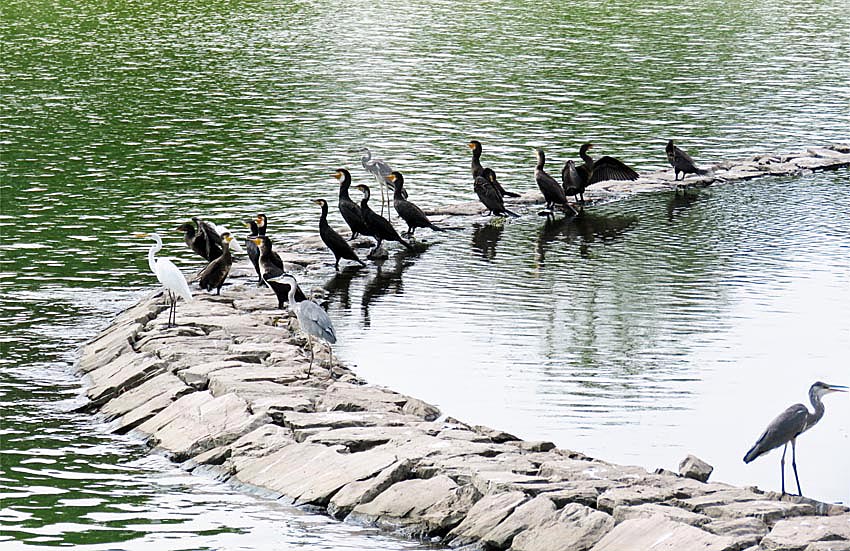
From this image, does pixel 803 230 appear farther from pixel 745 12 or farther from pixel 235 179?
pixel 745 12

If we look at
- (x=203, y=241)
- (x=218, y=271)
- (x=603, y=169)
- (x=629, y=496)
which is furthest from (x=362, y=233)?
(x=629, y=496)

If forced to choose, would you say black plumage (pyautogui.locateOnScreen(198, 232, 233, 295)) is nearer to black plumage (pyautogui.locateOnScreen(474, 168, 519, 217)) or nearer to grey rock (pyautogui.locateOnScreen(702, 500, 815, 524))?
black plumage (pyautogui.locateOnScreen(474, 168, 519, 217))

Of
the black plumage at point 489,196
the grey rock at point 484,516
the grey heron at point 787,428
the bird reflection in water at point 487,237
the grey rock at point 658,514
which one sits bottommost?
the grey rock at point 484,516

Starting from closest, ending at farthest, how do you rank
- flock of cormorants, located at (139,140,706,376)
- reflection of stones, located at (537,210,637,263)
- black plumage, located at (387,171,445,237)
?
flock of cormorants, located at (139,140,706,376), black plumage, located at (387,171,445,237), reflection of stones, located at (537,210,637,263)

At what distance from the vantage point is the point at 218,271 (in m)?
20.3

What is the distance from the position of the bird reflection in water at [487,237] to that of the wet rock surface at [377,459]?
6319 millimetres

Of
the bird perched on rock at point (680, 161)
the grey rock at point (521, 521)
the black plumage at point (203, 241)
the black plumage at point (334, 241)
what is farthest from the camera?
the bird perched on rock at point (680, 161)

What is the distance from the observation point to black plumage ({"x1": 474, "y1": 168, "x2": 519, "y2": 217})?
1035 inches

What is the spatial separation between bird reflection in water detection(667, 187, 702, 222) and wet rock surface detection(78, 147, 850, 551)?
11194mm

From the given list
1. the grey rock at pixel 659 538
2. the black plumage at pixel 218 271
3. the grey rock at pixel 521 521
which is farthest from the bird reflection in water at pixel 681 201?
the grey rock at pixel 659 538

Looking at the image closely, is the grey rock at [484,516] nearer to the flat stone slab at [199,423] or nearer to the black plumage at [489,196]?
the flat stone slab at [199,423]

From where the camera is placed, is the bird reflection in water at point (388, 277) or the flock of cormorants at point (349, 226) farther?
the bird reflection in water at point (388, 277)

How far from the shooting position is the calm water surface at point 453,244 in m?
14.2

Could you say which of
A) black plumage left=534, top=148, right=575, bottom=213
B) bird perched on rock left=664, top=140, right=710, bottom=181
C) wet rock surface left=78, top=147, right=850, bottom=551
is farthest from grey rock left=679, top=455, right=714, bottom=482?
bird perched on rock left=664, top=140, right=710, bottom=181
